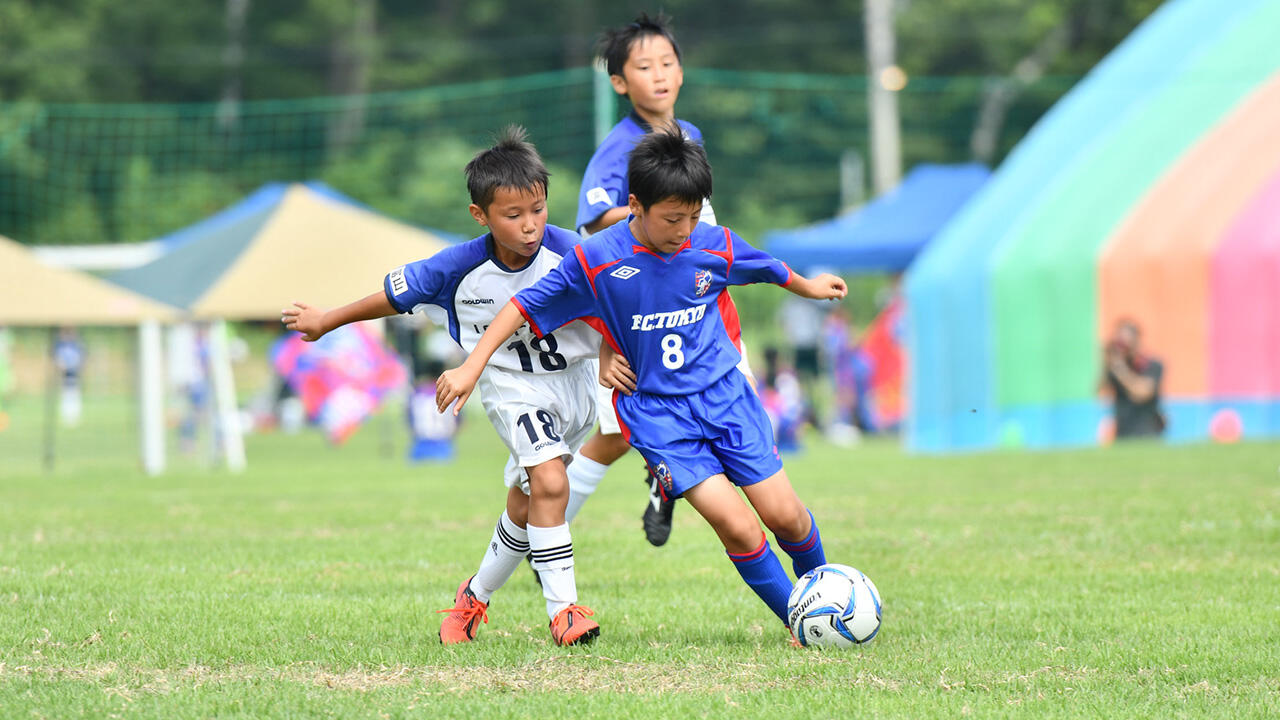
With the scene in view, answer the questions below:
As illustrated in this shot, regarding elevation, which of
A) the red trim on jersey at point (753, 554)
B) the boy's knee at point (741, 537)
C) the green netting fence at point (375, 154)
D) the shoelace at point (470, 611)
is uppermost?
the green netting fence at point (375, 154)

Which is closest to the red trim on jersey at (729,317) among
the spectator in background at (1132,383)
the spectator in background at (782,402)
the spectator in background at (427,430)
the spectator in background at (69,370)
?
the spectator in background at (782,402)

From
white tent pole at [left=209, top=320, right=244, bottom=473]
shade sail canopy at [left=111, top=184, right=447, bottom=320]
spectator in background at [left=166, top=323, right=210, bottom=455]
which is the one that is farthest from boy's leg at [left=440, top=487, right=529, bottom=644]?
spectator in background at [left=166, top=323, right=210, bottom=455]

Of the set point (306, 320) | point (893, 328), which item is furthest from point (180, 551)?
point (893, 328)

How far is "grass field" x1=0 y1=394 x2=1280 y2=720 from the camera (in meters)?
3.90

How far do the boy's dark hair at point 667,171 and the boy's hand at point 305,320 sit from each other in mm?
1114

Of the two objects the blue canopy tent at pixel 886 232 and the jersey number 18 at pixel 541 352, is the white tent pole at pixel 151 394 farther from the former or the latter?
the jersey number 18 at pixel 541 352

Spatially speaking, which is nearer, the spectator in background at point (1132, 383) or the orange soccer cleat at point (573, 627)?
the orange soccer cleat at point (573, 627)

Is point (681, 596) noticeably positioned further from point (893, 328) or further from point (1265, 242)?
point (893, 328)

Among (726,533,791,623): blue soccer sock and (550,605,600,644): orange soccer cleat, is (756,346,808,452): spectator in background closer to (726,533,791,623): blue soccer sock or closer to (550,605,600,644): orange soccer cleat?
(726,533,791,623): blue soccer sock

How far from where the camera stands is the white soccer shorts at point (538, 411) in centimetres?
479

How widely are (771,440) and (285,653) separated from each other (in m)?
1.61

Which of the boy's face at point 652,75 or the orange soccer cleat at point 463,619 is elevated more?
the boy's face at point 652,75

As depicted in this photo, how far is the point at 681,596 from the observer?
5.67 meters

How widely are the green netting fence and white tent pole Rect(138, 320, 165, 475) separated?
1128 cm
